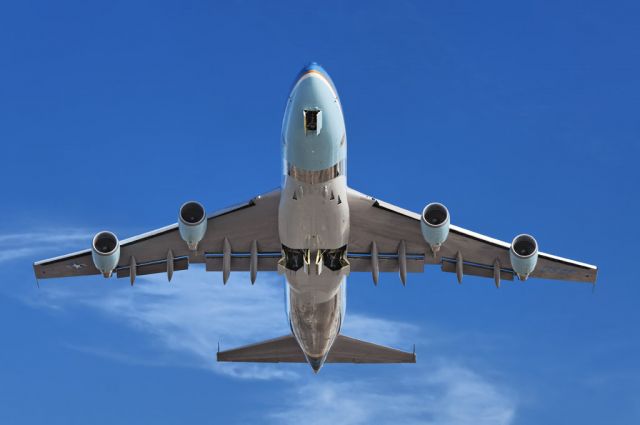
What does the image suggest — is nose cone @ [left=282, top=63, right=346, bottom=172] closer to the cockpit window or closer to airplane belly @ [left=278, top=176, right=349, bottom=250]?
the cockpit window

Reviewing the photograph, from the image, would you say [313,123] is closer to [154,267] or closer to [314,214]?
[314,214]

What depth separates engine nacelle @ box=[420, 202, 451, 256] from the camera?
89.5 feet

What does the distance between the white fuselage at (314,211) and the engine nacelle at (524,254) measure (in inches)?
213

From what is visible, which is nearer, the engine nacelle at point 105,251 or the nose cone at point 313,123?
the nose cone at point 313,123

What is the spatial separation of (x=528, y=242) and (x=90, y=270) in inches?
582

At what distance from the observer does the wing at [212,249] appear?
1155 inches

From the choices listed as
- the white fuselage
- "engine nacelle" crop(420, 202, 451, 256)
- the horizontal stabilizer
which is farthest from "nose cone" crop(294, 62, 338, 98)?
the horizontal stabilizer

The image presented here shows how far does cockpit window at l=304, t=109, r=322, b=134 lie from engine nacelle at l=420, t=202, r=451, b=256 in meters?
5.57

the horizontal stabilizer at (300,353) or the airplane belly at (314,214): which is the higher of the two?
the airplane belly at (314,214)

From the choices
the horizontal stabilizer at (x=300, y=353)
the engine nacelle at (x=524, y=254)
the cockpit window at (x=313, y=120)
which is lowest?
the horizontal stabilizer at (x=300, y=353)

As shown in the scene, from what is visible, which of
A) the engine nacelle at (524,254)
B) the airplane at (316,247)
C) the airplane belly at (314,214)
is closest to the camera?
the airplane belly at (314,214)

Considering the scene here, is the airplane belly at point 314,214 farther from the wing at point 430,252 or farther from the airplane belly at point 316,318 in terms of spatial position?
the wing at point 430,252

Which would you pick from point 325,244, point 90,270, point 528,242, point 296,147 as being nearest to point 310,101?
point 296,147

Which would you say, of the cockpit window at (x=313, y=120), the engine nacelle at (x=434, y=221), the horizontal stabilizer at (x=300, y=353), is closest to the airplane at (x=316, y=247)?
the engine nacelle at (x=434, y=221)
